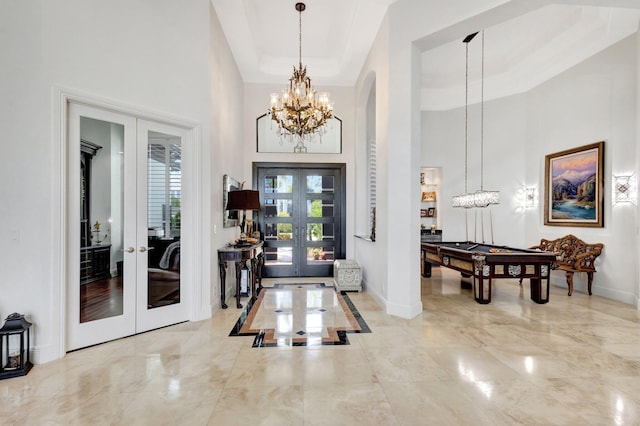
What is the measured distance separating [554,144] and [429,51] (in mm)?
3075

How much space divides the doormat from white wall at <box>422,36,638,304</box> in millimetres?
4229

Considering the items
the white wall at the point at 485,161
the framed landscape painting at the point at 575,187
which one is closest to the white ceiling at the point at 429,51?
the white wall at the point at 485,161

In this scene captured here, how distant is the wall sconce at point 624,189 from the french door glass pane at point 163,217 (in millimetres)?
6724

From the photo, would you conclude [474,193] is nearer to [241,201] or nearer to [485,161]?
[485,161]

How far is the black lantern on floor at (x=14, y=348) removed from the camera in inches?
108

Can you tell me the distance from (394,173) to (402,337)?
2111 mm

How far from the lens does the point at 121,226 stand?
3.66 m

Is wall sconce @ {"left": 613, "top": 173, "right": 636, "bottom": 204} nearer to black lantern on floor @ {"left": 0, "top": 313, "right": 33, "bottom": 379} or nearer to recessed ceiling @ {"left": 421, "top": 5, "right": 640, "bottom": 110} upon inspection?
recessed ceiling @ {"left": 421, "top": 5, "right": 640, "bottom": 110}

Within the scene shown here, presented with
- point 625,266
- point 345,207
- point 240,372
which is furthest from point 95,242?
point 625,266

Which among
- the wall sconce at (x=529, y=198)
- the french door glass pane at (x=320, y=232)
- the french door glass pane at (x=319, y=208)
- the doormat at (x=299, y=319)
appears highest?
the wall sconce at (x=529, y=198)

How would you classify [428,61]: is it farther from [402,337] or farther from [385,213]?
[402,337]

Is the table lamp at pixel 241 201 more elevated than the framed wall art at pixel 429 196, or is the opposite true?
the framed wall art at pixel 429 196

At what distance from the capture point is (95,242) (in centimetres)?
350

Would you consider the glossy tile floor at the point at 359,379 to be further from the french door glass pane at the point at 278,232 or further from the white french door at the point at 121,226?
the french door glass pane at the point at 278,232
